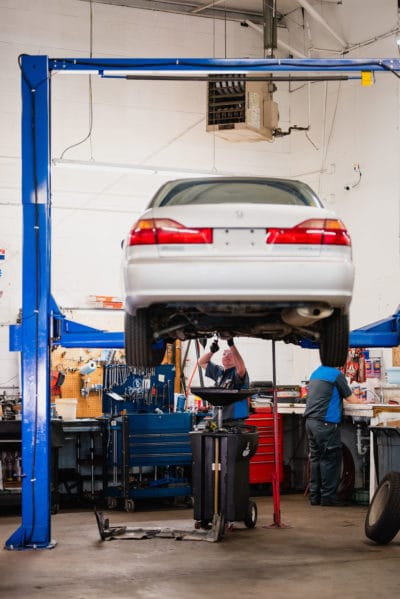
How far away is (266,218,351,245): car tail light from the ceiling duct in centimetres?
751

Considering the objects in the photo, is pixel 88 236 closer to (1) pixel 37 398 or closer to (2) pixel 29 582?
(1) pixel 37 398

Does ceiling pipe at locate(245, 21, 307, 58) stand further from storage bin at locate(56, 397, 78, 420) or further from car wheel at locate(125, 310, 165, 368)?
car wheel at locate(125, 310, 165, 368)

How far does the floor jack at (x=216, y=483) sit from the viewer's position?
8.55 meters

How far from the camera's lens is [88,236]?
47.2 feet

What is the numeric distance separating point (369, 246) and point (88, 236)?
408cm

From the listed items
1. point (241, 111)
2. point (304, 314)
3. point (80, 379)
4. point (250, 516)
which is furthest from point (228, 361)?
point (241, 111)

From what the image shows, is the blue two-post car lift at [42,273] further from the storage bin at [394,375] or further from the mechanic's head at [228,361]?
the storage bin at [394,375]

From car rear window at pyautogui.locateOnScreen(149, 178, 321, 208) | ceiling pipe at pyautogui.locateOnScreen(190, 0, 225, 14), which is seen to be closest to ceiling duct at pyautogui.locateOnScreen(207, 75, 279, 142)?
ceiling pipe at pyautogui.locateOnScreen(190, 0, 225, 14)

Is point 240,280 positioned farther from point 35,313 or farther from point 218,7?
point 218,7

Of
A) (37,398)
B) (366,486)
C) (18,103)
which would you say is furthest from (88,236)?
(37,398)

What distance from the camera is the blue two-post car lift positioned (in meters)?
8.12

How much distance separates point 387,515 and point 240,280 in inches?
131

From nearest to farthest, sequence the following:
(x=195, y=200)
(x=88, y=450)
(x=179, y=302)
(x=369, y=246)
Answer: (x=179, y=302), (x=195, y=200), (x=88, y=450), (x=369, y=246)

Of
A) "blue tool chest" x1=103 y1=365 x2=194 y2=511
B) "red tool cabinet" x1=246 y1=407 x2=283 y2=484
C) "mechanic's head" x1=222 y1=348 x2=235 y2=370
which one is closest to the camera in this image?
"mechanic's head" x1=222 y1=348 x2=235 y2=370
